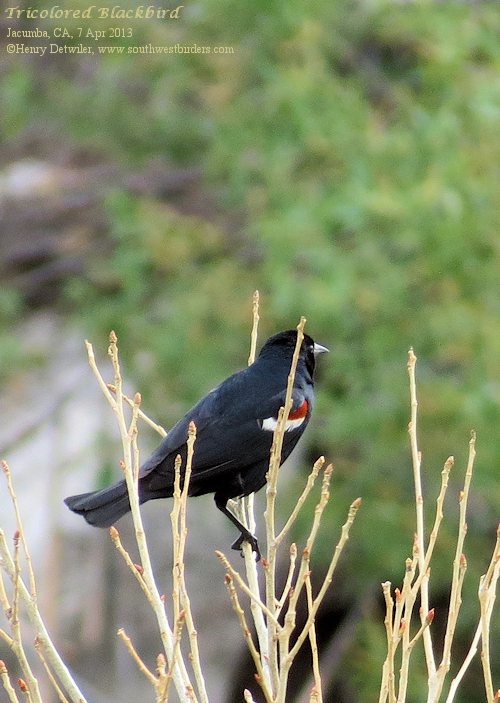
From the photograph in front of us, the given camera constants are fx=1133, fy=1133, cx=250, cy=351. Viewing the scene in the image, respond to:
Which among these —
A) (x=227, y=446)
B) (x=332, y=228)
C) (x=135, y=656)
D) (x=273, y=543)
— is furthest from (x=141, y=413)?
(x=332, y=228)

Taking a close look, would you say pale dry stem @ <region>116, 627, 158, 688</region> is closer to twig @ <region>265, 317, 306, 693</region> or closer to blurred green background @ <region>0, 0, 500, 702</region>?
twig @ <region>265, 317, 306, 693</region>

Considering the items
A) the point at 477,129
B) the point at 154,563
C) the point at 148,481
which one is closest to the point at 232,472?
the point at 148,481

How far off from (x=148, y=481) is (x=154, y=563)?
4855 millimetres

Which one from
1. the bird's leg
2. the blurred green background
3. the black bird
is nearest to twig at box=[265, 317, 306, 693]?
the bird's leg

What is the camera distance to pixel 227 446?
3.41 meters

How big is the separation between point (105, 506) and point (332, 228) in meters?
3.49

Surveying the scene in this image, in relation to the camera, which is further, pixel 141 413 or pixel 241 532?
pixel 241 532

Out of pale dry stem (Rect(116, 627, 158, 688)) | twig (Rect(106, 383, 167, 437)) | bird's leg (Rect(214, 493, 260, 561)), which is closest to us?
pale dry stem (Rect(116, 627, 158, 688))

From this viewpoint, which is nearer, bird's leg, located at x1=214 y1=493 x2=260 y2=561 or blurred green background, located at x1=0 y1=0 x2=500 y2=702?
bird's leg, located at x1=214 y1=493 x2=260 y2=561

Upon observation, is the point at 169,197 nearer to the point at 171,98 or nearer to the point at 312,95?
the point at 171,98

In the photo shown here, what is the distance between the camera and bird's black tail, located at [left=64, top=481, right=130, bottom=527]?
314 centimetres

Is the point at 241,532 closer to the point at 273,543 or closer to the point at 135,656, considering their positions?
the point at 273,543

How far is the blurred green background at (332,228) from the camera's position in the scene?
6023mm

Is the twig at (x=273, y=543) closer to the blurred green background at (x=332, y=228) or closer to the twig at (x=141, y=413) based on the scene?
the twig at (x=141, y=413)
